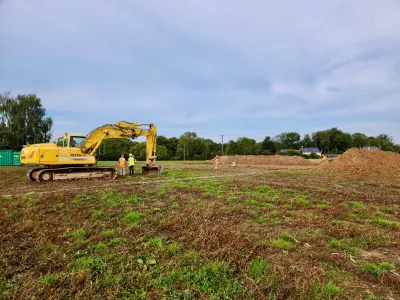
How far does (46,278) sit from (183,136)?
262 feet

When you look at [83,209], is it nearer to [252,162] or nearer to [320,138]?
[252,162]

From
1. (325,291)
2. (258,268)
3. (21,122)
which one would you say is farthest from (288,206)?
(21,122)

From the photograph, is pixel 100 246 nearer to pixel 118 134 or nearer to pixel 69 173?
pixel 69 173

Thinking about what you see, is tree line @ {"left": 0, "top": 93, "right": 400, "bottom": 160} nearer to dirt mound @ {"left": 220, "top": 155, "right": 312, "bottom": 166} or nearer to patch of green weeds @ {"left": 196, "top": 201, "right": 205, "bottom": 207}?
dirt mound @ {"left": 220, "top": 155, "right": 312, "bottom": 166}

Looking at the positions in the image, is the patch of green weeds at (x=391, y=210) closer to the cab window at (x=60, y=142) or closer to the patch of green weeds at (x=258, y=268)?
the patch of green weeds at (x=258, y=268)

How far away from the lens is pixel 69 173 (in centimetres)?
1575

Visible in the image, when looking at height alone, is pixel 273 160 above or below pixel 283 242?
above

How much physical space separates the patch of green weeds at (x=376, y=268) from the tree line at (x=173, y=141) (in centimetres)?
4881

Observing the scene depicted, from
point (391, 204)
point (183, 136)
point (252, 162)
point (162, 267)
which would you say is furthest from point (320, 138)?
point (162, 267)

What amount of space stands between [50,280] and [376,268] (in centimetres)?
473

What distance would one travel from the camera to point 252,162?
52094 millimetres

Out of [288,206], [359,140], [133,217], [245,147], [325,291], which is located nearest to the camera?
[325,291]

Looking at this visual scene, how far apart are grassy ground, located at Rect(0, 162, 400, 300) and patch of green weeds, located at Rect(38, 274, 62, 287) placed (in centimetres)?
1

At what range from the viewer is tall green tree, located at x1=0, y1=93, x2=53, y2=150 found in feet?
165
